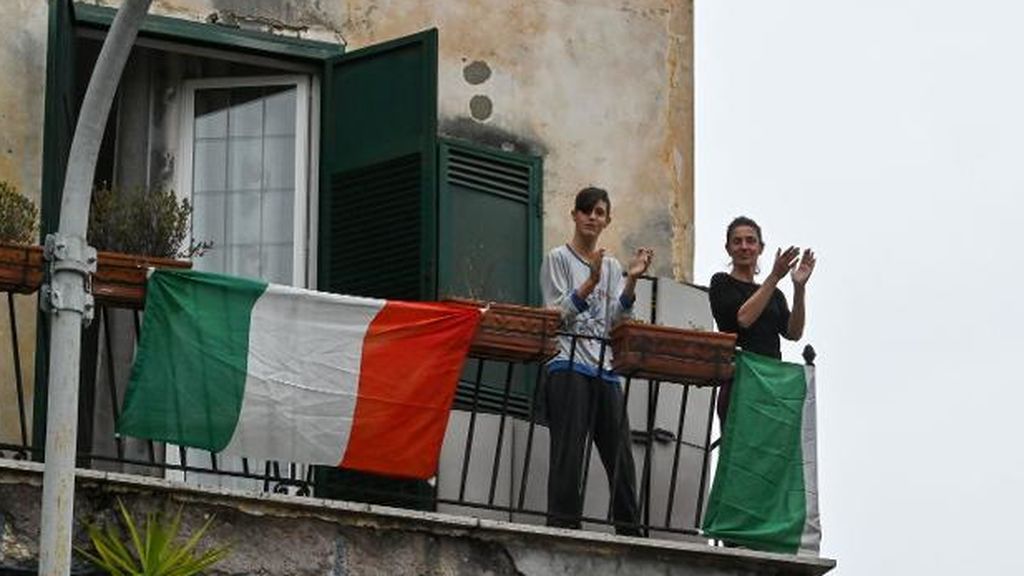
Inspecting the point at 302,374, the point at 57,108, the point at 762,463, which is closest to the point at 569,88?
the point at 762,463

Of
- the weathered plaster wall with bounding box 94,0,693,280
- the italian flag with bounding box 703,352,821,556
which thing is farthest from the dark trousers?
the weathered plaster wall with bounding box 94,0,693,280

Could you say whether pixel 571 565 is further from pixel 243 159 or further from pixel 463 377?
pixel 243 159

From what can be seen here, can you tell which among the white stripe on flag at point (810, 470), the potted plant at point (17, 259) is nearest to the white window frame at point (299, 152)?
the potted plant at point (17, 259)

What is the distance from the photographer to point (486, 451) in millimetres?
18234

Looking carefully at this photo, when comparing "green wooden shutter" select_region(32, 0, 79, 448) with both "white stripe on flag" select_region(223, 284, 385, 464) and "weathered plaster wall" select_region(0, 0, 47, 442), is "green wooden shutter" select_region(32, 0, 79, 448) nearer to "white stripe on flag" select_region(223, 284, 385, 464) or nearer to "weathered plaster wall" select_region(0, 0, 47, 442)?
"weathered plaster wall" select_region(0, 0, 47, 442)

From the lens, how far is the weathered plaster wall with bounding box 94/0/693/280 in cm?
1942

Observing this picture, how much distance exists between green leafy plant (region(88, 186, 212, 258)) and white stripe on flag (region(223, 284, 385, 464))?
0.60 metres

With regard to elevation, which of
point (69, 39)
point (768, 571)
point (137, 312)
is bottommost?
point (768, 571)

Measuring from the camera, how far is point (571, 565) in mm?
17391

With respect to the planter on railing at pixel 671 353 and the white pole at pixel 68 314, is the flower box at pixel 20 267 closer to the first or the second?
the white pole at pixel 68 314

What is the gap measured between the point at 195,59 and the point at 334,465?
295cm

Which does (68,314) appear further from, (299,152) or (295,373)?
(299,152)

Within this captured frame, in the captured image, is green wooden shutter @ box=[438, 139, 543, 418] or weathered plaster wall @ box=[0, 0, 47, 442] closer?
weathered plaster wall @ box=[0, 0, 47, 442]

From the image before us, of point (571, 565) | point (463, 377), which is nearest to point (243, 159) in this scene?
point (463, 377)
